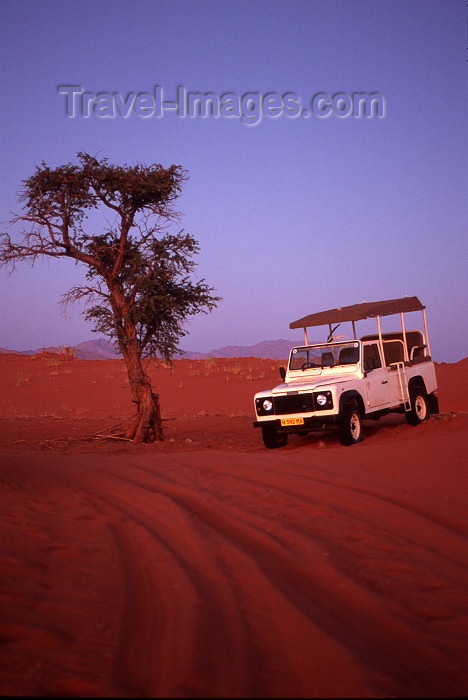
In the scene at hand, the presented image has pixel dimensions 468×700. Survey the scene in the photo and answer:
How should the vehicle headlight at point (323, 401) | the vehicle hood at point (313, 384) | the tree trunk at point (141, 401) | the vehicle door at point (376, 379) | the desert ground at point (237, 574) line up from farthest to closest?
1. the tree trunk at point (141, 401)
2. the vehicle door at point (376, 379)
3. the vehicle hood at point (313, 384)
4. the vehicle headlight at point (323, 401)
5. the desert ground at point (237, 574)

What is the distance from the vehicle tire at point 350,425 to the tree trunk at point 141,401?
163 inches

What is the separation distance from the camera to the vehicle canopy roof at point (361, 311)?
13938 millimetres

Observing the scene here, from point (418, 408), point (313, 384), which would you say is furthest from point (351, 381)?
point (418, 408)

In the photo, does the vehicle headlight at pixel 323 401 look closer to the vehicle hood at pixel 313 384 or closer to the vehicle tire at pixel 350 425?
the vehicle hood at pixel 313 384

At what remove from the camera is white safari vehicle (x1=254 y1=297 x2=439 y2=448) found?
42.1ft

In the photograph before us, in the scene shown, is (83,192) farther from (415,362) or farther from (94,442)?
(415,362)

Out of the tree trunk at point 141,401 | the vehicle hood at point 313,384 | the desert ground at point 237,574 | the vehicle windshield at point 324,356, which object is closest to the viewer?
the desert ground at point 237,574

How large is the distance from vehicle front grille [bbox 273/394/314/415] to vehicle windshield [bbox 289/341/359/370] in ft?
5.07

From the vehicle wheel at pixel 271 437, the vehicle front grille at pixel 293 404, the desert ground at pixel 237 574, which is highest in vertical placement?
the vehicle front grille at pixel 293 404

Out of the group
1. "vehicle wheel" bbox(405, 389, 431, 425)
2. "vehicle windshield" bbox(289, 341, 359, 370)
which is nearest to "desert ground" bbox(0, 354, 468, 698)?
"vehicle windshield" bbox(289, 341, 359, 370)

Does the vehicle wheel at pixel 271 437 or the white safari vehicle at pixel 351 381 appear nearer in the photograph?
the white safari vehicle at pixel 351 381

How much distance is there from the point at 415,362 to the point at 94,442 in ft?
24.1

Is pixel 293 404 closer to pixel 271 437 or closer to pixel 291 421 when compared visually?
pixel 291 421

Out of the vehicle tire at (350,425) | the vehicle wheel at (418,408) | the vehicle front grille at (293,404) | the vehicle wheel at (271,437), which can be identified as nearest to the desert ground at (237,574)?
the vehicle tire at (350,425)
